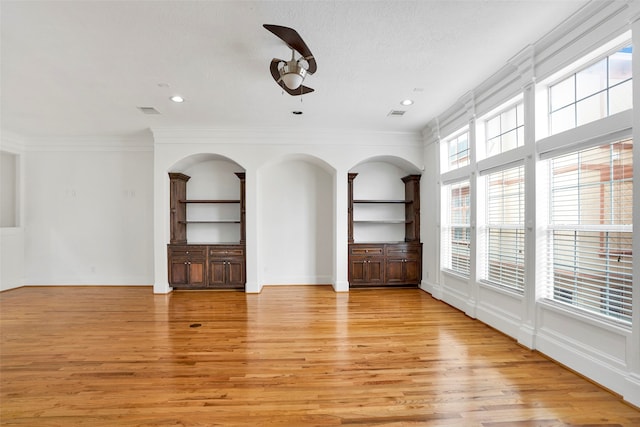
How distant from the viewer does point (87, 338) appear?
339cm

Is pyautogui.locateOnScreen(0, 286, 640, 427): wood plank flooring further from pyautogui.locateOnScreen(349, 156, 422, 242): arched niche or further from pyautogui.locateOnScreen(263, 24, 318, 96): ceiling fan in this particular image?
pyautogui.locateOnScreen(263, 24, 318, 96): ceiling fan

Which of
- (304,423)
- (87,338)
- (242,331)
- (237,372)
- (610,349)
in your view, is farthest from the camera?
(242,331)

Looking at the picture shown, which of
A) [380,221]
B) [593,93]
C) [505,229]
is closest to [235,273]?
[380,221]

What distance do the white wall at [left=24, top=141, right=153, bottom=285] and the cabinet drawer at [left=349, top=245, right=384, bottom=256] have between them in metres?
4.27

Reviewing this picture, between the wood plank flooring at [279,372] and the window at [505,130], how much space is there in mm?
2349

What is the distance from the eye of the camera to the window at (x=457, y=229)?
446cm

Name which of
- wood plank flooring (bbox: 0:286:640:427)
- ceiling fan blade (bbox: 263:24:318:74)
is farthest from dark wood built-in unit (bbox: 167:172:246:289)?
ceiling fan blade (bbox: 263:24:318:74)

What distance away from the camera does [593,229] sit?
250cm

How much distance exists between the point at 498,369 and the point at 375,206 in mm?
4035

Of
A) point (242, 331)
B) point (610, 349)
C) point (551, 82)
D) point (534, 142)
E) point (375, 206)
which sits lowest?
point (242, 331)

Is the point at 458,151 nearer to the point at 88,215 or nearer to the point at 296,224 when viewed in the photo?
the point at 296,224

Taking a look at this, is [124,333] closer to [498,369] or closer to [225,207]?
[225,207]

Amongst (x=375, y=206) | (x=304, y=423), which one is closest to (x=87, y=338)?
(x=304, y=423)

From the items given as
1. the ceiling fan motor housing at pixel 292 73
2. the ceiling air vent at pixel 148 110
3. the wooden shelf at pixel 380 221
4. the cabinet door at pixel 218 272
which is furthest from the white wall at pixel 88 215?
the ceiling fan motor housing at pixel 292 73
